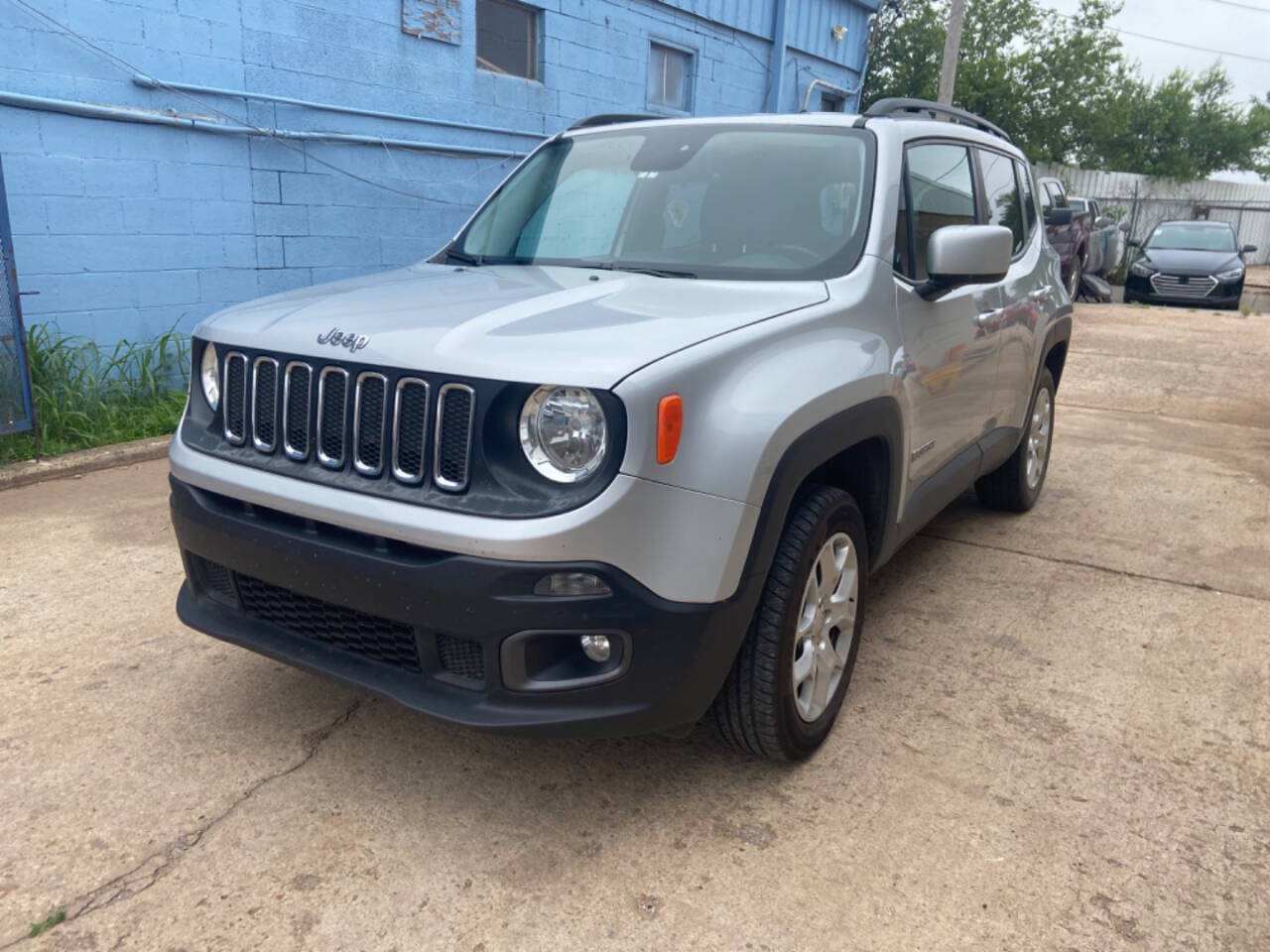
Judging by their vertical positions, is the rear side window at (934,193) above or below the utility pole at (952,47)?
below

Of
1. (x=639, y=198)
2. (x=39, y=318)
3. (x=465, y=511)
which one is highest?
(x=639, y=198)

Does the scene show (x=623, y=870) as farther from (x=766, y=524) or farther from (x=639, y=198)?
(x=639, y=198)

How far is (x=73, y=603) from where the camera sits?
382cm

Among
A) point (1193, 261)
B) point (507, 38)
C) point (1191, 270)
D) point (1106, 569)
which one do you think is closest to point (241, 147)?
point (507, 38)

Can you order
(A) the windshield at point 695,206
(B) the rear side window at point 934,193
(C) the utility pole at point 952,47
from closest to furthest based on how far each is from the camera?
(A) the windshield at point 695,206
(B) the rear side window at point 934,193
(C) the utility pole at point 952,47

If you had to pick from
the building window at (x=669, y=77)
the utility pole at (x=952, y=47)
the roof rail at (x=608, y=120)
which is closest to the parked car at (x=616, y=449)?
the roof rail at (x=608, y=120)

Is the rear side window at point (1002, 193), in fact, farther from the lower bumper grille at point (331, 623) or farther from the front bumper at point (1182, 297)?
the front bumper at point (1182, 297)

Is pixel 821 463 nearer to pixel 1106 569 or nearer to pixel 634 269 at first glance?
pixel 634 269

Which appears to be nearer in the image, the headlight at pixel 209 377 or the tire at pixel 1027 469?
the headlight at pixel 209 377

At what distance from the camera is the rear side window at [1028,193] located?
15.9 feet

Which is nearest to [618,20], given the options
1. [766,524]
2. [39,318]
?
[39,318]

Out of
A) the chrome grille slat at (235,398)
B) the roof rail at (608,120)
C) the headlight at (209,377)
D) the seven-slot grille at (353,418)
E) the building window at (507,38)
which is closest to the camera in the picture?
the seven-slot grille at (353,418)

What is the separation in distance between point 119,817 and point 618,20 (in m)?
8.82

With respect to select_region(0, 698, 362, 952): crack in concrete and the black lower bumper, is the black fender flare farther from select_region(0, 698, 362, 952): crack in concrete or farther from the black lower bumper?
select_region(0, 698, 362, 952): crack in concrete
